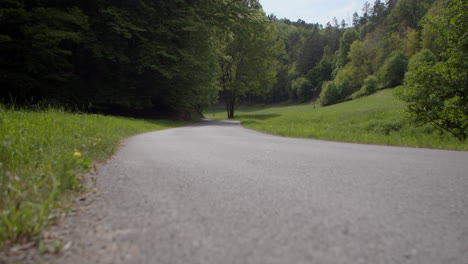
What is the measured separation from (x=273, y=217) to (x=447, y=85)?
1013 cm

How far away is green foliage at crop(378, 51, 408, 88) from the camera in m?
51.1

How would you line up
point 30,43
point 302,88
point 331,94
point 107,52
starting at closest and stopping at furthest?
point 30,43
point 107,52
point 331,94
point 302,88

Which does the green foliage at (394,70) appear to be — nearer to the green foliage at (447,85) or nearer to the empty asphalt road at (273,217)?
the green foliage at (447,85)

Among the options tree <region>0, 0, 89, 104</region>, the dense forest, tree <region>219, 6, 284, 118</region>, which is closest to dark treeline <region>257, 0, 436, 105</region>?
tree <region>219, 6, 284, 118</region>

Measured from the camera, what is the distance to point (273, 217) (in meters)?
1.95

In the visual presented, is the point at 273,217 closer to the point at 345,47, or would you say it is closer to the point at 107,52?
the point at 107,52

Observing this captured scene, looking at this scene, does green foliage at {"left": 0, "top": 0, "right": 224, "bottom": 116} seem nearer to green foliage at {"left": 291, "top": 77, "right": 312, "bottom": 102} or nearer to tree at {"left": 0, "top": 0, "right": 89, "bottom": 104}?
tree at {"left": 0, "top": 0, "right": 89, "bottom": 104}

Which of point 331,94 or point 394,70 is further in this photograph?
point 331,94

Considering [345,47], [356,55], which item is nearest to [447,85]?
[356,55]

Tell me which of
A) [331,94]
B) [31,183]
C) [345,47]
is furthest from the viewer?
[345,47]

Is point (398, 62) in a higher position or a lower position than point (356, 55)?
lower

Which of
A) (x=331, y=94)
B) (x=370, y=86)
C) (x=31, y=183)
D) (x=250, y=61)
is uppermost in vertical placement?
(x=250, y=61)

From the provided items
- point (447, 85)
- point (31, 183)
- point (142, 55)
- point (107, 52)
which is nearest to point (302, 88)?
point (142, 55)

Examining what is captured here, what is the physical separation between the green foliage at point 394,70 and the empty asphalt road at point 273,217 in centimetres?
5717
